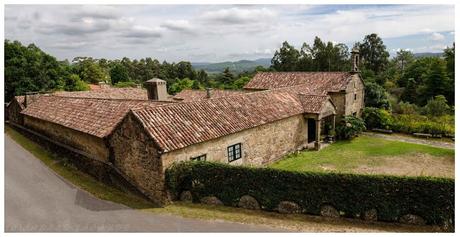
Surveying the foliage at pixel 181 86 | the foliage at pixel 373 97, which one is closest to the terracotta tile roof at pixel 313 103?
the foliage at pixel 373 97

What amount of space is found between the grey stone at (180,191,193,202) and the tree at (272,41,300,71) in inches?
2482

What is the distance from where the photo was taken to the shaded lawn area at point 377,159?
24.0 metres

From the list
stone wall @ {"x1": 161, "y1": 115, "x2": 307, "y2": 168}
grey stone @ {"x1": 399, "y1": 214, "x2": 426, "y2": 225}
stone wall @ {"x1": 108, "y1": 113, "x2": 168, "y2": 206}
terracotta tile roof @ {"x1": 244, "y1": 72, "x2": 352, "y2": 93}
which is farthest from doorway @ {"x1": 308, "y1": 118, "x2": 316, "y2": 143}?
grey stone @ {"x1": 399, "y1": 214, "x2": 426, "y2": 225}

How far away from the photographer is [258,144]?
961 inches

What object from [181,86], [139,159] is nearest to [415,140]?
[139,159]

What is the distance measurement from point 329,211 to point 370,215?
1.65 meters

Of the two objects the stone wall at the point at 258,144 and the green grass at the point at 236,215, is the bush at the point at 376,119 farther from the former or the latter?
the green grass at the point at 236,215

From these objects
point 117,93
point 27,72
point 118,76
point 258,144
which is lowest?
point 258,144

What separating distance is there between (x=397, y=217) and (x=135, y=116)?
43.3 ft

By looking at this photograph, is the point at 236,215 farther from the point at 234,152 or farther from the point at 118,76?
the point at 118,76

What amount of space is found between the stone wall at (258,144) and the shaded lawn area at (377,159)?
947 millimetres

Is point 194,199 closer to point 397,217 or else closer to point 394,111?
point 397,217

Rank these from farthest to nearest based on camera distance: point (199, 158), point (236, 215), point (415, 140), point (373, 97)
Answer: point (373, 97), point (415, 140), point (199, 158), point (236, 215)

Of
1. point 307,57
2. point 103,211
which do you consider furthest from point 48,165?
point 307,57
